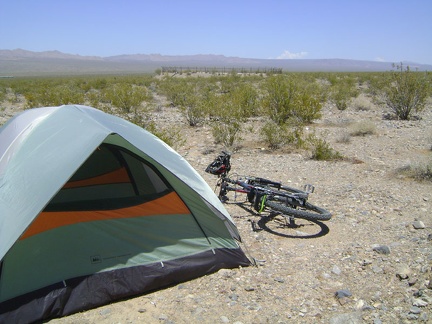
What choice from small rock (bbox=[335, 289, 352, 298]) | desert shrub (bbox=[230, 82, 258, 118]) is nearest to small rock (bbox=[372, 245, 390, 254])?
small rock (bbox=[335, 289, 352, 298])

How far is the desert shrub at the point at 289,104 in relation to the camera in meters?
13.0

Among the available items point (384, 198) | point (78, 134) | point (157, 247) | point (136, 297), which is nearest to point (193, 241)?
point (157, 247)

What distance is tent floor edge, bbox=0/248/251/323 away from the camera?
3.44 m

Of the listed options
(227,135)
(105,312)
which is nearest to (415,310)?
(105,312)

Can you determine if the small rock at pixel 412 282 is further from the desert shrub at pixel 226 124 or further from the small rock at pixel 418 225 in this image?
the desert shrub at pixel 226 124

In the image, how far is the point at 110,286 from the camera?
3795 millimetres

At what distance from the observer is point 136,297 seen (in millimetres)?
3875

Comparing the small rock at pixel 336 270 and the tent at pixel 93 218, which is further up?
the tent at pixel 93 218

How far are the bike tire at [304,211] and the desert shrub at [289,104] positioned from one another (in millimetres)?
7455

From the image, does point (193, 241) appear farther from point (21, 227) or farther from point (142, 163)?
point (21, 227)

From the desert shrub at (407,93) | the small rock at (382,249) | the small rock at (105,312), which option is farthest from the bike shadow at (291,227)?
the desert shrub at (407,93)

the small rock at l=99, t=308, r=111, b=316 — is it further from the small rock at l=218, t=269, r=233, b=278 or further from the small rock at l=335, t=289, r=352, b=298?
the small rock at l=335, t=289, r=352, b=298

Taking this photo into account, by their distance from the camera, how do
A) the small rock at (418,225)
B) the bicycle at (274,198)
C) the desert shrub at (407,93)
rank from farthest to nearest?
1. the desert shrub at (407,93)
2. the bicycle at (274,198)
3. the small rock at (418,225)

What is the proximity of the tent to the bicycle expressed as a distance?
1080 mm
